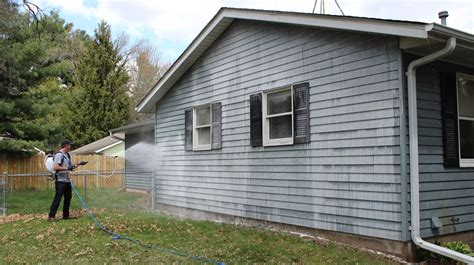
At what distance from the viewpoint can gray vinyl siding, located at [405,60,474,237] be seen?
6430 millimetres

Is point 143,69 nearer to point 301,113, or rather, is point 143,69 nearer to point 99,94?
point 99,94

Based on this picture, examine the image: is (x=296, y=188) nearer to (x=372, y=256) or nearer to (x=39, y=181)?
(x=372, y=256)

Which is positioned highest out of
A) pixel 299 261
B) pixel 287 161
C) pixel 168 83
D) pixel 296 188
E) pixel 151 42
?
pixel 151 42

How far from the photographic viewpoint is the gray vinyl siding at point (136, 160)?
Answer: 16.3m

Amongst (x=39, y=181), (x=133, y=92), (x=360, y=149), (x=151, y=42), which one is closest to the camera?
(x=360, y=149)

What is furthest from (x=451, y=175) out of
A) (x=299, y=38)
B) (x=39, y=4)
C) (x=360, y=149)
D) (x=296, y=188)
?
(x=39, y=4)

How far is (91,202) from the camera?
549 inches

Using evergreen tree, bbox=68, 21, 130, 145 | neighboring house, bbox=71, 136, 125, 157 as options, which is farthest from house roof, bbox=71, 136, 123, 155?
evergreen tree, bbox=68, 21, 130, 145

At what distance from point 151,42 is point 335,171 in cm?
3724

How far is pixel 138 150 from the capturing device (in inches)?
685

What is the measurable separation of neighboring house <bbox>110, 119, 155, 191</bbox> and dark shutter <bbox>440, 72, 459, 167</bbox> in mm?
10434

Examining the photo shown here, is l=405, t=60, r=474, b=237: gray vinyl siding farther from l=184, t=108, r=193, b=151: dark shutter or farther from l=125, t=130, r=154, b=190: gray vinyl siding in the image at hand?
l=125, t=130, r=154, b=190: gray vinyl siding

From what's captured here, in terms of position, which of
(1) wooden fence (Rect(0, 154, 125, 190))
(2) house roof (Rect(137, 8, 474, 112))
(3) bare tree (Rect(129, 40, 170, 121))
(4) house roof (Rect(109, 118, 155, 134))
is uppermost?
(3) bare tree (Rect(129, 40, 170, 121))

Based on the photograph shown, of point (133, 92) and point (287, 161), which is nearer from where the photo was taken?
point (287, 161)
